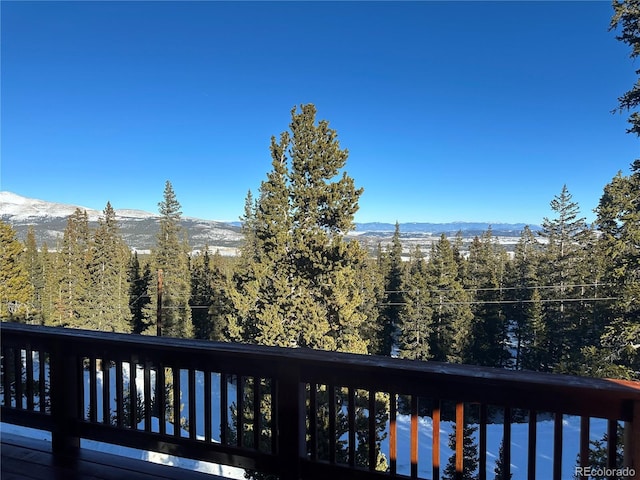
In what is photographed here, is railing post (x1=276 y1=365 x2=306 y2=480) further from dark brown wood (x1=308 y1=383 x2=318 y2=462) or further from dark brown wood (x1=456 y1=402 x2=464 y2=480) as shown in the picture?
dark brown wood (x1=456 y1=402 x2=464 y2=480)

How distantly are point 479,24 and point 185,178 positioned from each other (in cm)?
2083

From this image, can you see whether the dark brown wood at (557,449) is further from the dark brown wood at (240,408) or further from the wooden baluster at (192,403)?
the wooden baluster at (192,403)

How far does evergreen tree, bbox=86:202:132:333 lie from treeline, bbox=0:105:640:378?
0.21ft

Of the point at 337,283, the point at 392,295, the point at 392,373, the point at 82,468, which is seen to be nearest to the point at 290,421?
the point at 392,373

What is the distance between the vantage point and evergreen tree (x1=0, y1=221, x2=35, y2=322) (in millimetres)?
11408

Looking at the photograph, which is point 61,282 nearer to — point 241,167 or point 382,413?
point 241,167

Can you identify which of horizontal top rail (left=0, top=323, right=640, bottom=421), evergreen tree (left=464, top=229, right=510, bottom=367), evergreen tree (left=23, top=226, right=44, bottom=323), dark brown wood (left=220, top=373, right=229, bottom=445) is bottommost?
evergreen tree (left=464, top=229, right=510, bottom=367)

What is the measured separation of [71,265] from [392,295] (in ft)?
59.5

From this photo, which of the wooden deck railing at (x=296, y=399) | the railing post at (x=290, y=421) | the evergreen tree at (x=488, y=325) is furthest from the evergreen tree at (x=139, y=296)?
the railing post at (x=290, y=421)

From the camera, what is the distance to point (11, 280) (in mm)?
11797

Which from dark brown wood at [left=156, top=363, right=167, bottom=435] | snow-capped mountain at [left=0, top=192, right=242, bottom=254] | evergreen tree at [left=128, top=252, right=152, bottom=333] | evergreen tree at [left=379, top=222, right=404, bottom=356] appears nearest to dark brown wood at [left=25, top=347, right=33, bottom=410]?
dark brown wood at [left=156, top=363, right=167, bottom=435]

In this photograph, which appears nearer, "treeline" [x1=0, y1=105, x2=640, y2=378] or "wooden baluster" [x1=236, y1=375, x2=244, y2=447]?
"wooden baluster" [x1=236, y1=375, x2=244, y2=447]

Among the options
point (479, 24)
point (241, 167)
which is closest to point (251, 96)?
point (479, 24)

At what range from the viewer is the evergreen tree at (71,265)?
1950cm
